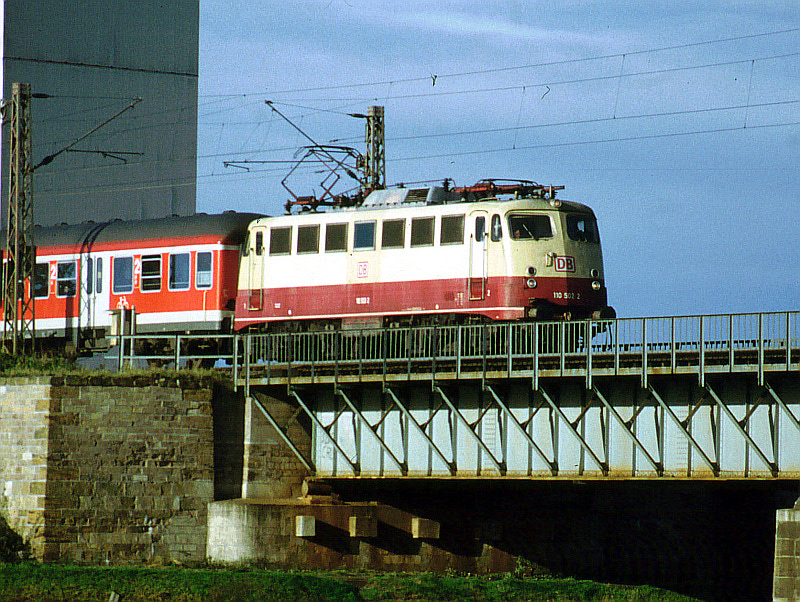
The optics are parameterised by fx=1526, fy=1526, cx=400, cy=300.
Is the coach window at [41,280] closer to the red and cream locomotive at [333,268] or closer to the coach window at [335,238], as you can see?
the red and cream locomotive at [333,268]

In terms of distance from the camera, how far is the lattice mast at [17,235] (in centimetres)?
4628

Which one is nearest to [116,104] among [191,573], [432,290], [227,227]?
[227,227]

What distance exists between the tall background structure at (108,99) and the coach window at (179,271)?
2788 centimetres

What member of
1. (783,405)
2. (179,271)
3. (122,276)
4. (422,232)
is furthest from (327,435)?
(783,405)

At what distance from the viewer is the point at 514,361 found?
3872cm

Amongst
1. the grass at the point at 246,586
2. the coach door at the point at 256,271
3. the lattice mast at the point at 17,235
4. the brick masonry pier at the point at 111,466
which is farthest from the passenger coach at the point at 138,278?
the grass at the point at 246,586

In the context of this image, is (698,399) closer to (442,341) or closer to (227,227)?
(442,341)

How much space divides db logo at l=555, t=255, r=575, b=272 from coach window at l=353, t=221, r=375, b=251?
18.0 ft

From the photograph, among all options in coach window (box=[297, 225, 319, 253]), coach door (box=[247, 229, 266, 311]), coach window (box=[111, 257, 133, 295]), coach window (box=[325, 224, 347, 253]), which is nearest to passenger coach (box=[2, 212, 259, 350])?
coach window (box=[111, 257, 133, 295])

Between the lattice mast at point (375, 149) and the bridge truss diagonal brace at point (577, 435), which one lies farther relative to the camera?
the lattice mast at point (375, 149)

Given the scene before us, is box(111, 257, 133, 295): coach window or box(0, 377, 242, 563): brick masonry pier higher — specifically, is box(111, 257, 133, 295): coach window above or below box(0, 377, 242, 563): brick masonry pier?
above

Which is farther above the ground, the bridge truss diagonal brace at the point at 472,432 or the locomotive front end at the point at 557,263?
the locomotive front end at the point at 557,263

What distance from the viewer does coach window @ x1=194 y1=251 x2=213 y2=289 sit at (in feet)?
152

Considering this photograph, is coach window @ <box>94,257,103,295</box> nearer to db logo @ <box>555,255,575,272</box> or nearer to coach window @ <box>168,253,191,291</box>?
coach window @ <box>168,253,191,291</box>
